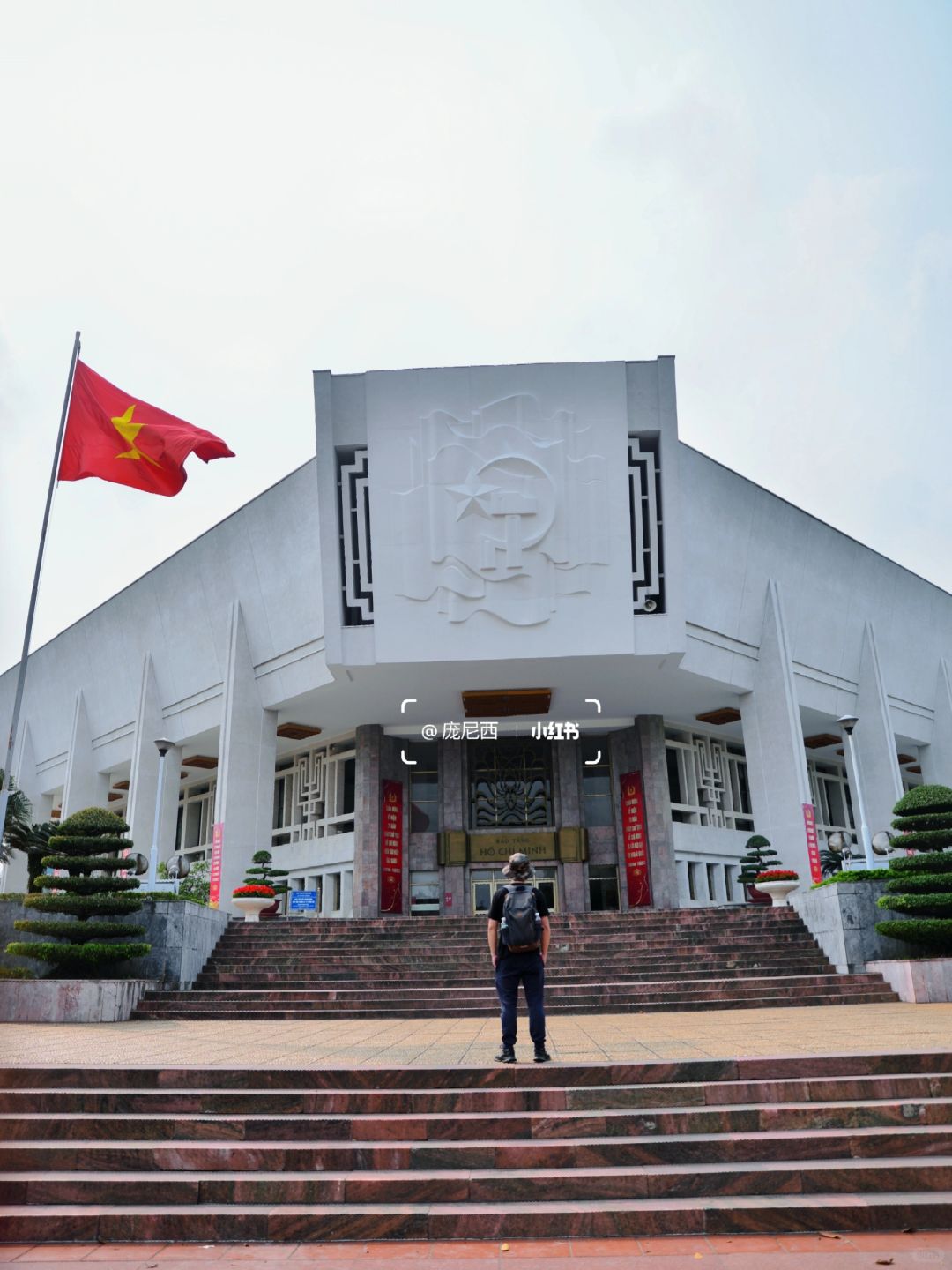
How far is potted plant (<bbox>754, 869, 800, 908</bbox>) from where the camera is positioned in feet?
60.4

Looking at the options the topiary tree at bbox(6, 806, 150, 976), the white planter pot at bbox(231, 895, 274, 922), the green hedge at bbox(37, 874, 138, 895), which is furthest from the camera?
the white planter pot at bbox(231, 895, 274, 922)

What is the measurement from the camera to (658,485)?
21750 mm

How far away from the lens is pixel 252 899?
20125 millimetres

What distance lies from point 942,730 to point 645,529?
15.6 m

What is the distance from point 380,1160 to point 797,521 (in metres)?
22.8

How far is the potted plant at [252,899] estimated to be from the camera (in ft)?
66.0

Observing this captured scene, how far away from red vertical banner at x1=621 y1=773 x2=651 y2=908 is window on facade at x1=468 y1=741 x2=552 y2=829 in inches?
84.8

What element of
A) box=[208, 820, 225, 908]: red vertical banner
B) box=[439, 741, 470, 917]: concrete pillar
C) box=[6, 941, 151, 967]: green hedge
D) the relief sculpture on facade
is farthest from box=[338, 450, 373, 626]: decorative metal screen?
box=[6, 941, 151, 967]: green hedge

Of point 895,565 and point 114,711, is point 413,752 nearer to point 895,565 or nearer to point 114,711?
point 114,711

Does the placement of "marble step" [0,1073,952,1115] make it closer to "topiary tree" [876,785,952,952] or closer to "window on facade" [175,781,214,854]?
"topiary tree" [876,785,952,952]

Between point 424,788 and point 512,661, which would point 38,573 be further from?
point 424,788

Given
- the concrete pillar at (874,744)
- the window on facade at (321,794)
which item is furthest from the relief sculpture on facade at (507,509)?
the concrete pillar at (874,744)

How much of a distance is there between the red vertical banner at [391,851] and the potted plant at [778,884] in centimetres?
1016

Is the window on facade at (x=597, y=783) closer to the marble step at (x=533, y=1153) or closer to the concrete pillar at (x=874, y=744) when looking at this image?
the concrete pillar at (x=874, y=744)
